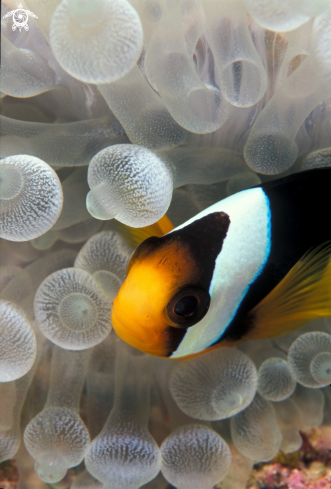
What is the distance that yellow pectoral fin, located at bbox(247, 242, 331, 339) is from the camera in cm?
73

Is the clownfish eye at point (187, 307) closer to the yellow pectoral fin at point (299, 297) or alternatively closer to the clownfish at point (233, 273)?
the clownfish at point (233, 273)

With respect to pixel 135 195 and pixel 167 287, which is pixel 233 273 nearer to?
pixel 167 287

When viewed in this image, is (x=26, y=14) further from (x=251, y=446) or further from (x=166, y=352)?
(x=251, y=446)

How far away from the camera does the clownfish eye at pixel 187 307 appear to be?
A: 648 millimetres

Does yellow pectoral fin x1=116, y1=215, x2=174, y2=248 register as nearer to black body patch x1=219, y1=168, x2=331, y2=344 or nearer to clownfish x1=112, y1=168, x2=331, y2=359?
clownfish x1=112, y1=168, x2=331, y2=359

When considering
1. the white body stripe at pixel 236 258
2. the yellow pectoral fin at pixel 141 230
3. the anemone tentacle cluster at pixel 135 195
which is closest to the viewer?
the anemone tentacle cluster at pixel 135 195

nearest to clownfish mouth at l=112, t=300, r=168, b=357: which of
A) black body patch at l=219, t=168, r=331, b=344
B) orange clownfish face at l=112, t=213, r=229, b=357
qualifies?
orange clownfish face at l=112, t=213, r=229, b=357

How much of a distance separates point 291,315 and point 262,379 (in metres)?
0.16

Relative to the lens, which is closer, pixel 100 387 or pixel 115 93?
pixel 115 93

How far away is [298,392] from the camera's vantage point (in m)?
0.94

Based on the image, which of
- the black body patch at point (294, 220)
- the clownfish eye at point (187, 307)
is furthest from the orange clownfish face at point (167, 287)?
the black body patch at point (294, 220)

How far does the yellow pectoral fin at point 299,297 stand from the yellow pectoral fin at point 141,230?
0.27 m

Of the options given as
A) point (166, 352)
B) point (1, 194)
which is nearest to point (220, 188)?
point (166, 352)

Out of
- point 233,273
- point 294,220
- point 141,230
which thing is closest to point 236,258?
point 233,273
